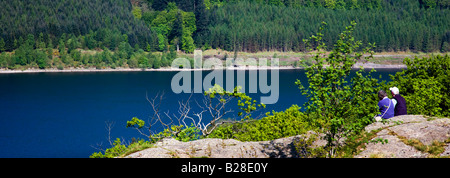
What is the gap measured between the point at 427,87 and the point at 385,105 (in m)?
12.9

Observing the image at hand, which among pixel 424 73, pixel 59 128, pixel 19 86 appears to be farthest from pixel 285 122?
pixel 19 86

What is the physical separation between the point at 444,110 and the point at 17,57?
205 meters

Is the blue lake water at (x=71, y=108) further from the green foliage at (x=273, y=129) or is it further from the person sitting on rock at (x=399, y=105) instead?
the person sitting on rock at (x=399, y=105)

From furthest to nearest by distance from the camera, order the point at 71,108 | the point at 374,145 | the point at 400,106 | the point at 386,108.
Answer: the point at 71,108 → the point at 400,106 → the point at 386,108 → the point at 374,145

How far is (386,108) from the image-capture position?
19812mm

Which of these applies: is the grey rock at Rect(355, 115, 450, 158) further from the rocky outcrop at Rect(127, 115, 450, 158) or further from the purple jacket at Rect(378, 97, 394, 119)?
the purple jacket at Rect(378, 97, 394, 119)

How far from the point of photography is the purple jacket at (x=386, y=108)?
1955cm

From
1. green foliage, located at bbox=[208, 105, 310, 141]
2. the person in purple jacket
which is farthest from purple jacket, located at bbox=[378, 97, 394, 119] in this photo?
green foliage, located at bbox=[208, 105, 310, 141]

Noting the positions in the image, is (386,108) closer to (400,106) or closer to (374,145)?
(400,106)

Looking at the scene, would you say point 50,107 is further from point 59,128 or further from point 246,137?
point 246,137

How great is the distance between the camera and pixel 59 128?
85.6m

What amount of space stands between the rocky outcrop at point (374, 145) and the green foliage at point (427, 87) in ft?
19.7

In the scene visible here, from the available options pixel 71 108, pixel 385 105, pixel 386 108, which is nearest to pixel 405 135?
pixel 385 105

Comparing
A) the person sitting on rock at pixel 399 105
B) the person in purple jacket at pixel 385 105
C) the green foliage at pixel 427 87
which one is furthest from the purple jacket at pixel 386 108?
the green foliage at pixel 427 87
